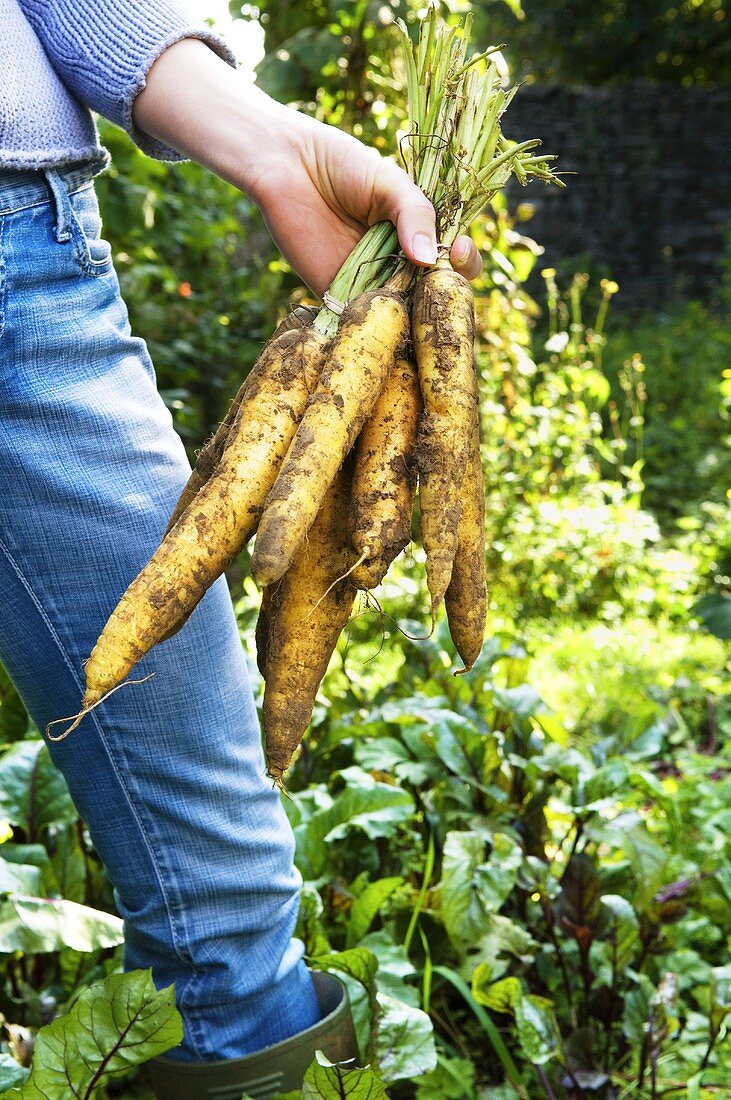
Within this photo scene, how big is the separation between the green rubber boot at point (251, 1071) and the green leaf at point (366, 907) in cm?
35

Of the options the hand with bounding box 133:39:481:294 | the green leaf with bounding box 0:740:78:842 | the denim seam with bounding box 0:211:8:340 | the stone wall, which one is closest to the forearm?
the hand with bounding box 133:39:481:294

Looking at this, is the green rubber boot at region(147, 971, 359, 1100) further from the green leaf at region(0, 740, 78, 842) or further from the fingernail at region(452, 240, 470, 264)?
the fingernail at region(452, 240, 470, 264)

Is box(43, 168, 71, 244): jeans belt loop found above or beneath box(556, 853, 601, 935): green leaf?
above

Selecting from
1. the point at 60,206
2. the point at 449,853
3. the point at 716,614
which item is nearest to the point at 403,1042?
the point at 449,853

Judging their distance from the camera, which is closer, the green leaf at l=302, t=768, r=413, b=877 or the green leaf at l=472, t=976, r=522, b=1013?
the green leaf at l=472, t=976, r=522, b=1013

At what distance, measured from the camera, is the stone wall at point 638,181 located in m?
10.2

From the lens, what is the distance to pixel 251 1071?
1370mm

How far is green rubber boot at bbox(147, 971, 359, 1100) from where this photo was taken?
4.48 feet

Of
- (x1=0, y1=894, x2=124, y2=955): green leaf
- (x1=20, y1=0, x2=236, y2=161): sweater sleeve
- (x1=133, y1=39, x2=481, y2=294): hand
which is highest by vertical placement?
(x1=20, y1=0, x2=236, y2=161): sweater sleeve

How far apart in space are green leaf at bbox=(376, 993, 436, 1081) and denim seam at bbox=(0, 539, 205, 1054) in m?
0.29

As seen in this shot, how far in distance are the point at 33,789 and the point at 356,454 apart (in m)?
0.97

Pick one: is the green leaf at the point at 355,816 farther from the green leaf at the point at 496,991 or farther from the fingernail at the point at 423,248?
the fingernail at the point at 423,248

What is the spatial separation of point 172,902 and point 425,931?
0.79m

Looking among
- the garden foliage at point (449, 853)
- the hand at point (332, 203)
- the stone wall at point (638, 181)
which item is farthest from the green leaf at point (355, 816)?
the stone wall at point (638, 181)
